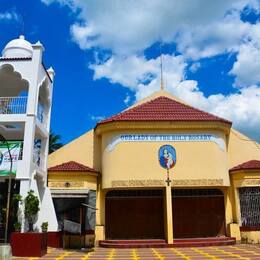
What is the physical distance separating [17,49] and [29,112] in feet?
14.4

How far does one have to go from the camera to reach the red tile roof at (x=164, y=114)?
20422mm

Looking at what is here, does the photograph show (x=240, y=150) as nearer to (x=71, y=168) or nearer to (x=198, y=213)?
(x=198, y=213)

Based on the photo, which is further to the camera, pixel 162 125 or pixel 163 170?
pixel 162 125

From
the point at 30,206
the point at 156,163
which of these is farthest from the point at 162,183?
the point at 30,206

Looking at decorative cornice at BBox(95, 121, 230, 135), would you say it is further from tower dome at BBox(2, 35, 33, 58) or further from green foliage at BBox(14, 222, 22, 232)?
green foliage at BBox(14, 222, 22, 232)

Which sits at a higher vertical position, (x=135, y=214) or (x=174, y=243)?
(x=135, y=214)

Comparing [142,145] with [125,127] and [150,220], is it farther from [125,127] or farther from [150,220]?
[150,220]

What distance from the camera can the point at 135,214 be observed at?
21219 millimetres

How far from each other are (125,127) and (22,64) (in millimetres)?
6412

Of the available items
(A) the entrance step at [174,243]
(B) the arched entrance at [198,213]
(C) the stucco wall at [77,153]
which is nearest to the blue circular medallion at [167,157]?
(B) the arched entrance at [198,213]

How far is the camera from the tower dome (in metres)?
19.6

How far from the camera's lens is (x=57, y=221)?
19609 millimetres

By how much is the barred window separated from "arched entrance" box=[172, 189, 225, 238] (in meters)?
1.30

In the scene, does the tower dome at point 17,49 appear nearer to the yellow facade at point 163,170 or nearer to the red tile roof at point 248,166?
the yellow facade at point 163,170
